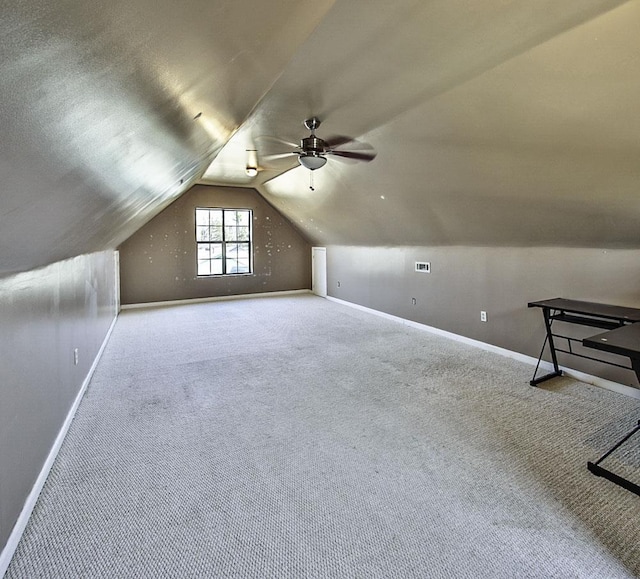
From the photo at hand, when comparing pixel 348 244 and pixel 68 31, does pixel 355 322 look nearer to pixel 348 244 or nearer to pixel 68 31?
pixel 348 244

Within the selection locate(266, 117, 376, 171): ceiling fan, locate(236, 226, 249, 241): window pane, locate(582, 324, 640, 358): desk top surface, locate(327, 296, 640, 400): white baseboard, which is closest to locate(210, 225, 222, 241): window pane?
locate(236, 226, 249, 241): window pane

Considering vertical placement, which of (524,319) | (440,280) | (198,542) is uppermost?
(440,280)

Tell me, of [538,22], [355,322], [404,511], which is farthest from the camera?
[355,322]

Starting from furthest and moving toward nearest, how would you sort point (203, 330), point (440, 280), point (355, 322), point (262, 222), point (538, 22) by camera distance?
point (262, 222), point (355, 322), point (203, 330), point (440, 280), point (538, 22)

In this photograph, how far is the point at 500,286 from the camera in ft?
13.2

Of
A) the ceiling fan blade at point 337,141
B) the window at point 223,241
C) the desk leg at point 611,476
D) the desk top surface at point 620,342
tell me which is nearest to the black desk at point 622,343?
the desk top surface at point 620,342

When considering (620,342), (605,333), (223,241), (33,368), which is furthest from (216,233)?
(620,342)

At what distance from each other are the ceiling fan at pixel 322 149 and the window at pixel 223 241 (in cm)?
412

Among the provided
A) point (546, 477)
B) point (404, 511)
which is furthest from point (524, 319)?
point (404, 511)

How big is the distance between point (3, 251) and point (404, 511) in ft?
6.49

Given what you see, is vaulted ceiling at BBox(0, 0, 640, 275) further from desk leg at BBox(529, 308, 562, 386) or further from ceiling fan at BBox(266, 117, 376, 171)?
desk leg at BBox(529, 308, 562, 386)

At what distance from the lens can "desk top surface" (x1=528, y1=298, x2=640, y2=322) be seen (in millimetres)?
2662

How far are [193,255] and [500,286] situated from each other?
5.59 metres

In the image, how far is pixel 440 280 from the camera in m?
4.82
